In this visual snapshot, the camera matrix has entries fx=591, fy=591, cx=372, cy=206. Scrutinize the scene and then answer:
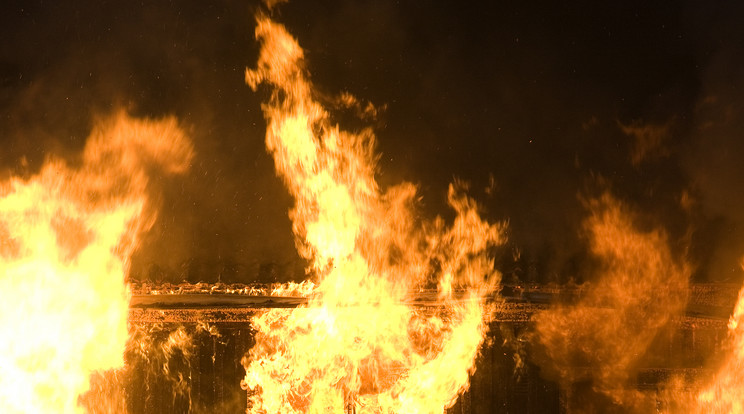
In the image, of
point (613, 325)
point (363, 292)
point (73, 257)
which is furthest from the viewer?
point (73, 257)

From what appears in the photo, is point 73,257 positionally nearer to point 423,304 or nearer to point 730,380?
point 423,304

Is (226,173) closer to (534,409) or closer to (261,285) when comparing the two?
(261,285)

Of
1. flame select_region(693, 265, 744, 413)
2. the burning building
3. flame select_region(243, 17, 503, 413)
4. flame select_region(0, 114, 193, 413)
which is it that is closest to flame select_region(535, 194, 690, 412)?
the burning building

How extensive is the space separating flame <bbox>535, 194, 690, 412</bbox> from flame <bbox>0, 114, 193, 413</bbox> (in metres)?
4.51

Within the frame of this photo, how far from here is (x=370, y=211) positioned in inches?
256

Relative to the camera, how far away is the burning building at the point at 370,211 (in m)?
6.07

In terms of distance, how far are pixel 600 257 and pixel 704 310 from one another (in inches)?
42.8

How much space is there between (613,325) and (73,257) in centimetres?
577

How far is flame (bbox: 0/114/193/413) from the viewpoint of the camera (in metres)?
6.24

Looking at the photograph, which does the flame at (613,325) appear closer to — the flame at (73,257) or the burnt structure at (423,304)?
the burnt structure at (423,304)

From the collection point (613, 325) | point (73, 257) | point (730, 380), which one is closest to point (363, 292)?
point (613, 325)

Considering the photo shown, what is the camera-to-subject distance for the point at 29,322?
629 centimetres

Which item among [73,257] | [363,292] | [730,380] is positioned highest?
[73,257]

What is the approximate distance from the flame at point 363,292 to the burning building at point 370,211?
0.08 feet
